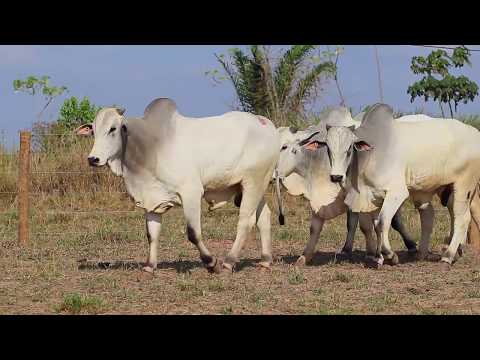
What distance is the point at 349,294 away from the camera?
20.5 ft

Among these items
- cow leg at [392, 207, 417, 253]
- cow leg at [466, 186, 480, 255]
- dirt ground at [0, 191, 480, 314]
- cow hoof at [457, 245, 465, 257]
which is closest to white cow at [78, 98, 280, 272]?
dirt ground at [0, 191, 480, 314]

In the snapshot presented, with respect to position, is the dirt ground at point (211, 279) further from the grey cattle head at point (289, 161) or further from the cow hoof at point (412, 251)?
the grey cattle head at point (289, 161)

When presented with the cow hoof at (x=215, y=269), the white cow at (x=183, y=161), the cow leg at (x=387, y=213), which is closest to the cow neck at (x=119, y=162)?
the white cow at (x=183, y=161)

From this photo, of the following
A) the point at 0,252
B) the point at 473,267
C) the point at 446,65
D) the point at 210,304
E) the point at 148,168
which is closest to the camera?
the point at 210,304

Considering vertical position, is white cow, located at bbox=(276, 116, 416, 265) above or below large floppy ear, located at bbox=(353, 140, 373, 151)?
below

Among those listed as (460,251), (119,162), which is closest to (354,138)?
(460,251)

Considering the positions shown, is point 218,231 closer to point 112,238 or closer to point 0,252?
point 112,238

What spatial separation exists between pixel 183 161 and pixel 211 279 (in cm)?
97

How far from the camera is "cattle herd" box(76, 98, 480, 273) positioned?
705 cm

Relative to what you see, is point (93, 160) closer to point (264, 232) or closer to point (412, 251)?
point (264, 232)

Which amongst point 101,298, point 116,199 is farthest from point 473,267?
point 116,199

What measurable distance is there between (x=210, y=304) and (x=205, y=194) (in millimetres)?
1755

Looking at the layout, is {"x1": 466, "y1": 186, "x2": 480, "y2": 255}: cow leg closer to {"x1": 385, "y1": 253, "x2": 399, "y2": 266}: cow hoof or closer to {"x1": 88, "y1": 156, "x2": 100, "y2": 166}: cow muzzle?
{"x1": 385, "y1": 253, "x2": 399, "y2": 266}: cow hoof

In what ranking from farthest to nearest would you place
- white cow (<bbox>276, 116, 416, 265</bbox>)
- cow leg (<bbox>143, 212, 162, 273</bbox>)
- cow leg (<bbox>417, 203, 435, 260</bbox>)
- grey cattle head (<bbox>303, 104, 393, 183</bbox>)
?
1. cow leg (<bbox>417, 203, 435, 260</bbox>)
2. white cow (<bbox>276, 116, 416, 265</bbox>)
3. grey cattle head (<bbox>303, 104, 393, 183</bbox>)
4. cow leg (<bbox>143, 212, 162, 273</bbox>)
